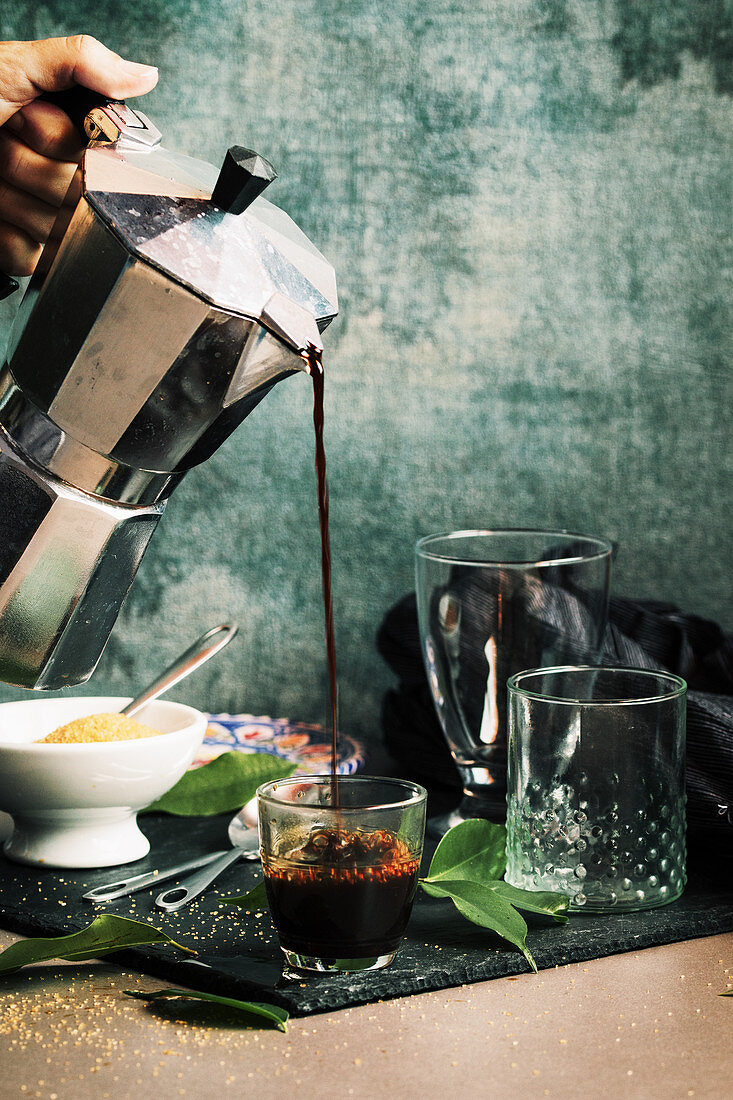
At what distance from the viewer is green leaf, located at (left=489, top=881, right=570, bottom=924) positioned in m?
0.60

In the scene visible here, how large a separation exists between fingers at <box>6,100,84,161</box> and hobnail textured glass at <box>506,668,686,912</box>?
368mm

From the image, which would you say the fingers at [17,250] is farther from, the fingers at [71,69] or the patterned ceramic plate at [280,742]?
the patterned ceramic plate at [280,742]

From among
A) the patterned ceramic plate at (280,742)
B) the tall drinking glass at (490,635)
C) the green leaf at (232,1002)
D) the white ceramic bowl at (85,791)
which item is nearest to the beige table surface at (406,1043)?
the green leaf at (232,1002)

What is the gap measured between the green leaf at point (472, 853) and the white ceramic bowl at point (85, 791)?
0.16 m

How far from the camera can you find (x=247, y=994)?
517 mm

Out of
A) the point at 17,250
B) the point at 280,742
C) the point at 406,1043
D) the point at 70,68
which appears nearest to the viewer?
the point at 406,1043

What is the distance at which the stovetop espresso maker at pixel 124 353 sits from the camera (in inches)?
19.7

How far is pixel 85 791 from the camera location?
0.66 meters

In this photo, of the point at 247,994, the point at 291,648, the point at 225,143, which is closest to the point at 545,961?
the point at 247,994

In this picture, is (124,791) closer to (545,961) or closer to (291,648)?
(545,961)

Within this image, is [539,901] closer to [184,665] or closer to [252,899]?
[252,899]

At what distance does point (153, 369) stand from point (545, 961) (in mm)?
321

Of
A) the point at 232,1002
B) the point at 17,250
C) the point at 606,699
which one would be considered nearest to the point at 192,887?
the point at 232,1002

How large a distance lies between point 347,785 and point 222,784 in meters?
0.21
